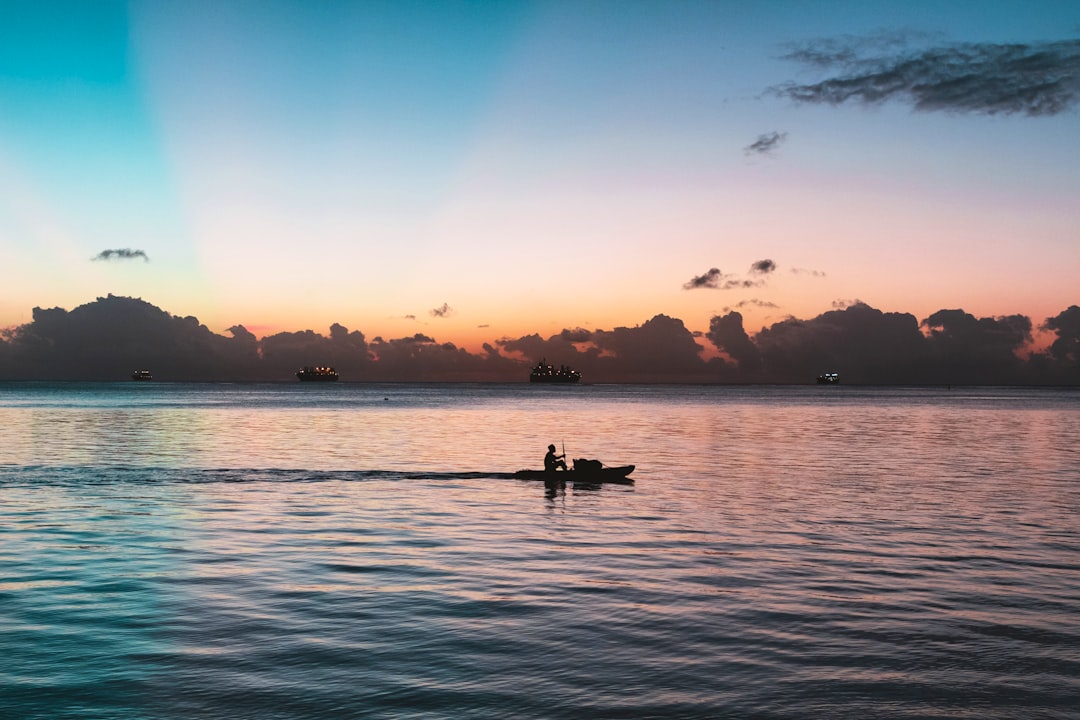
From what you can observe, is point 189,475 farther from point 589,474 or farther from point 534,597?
point 534,597

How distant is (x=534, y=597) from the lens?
83.4 feet

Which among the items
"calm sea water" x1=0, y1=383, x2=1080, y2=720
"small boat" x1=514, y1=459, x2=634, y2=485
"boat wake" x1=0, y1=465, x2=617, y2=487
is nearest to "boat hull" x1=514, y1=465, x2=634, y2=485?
"small boat" x1=514, y1=459, x2=634, y2=485

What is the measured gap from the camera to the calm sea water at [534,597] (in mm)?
17406

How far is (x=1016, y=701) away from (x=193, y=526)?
1229 inches

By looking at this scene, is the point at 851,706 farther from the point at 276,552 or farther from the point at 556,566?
the point at 276,552

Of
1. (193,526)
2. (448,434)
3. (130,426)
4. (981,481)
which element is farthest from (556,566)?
(130,426)

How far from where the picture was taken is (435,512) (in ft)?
140

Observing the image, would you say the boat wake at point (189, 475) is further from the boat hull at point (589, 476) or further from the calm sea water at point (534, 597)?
the calm sea water at point (534, 597)

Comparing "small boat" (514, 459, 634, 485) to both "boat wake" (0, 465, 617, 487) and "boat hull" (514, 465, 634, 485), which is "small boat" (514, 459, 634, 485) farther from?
"boat wake" (0, 465, 617, 487)

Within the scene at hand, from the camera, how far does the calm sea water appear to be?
17.4 m

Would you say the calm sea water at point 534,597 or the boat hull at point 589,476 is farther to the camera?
the boat hull at point 589,476

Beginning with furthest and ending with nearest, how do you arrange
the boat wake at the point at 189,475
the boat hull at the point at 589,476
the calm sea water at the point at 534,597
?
1. the boat wake at the point at 189,475
2. the boat hull at the point at 589,476
3. the calm sea water at the point at 534,597

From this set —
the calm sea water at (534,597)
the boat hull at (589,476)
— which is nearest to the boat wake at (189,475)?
the boat hull at (589,476)

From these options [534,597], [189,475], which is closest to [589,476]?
[189,475]
